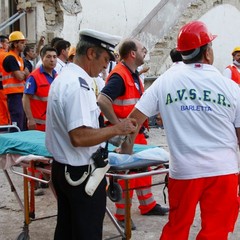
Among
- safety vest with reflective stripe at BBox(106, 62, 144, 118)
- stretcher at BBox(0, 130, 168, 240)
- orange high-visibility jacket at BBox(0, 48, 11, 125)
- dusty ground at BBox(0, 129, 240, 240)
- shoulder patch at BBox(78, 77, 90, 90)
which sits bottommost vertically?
dusty ground at BBox(0, 129, 240, 240)

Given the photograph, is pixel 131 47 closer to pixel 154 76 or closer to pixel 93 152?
pixel 93 152

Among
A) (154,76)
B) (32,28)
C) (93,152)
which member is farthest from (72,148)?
(154,76)

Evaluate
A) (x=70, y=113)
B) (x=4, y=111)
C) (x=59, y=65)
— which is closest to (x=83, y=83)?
(x=70, y=113)

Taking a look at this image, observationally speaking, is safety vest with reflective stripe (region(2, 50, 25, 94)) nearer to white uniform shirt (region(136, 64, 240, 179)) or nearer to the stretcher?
the stretcher

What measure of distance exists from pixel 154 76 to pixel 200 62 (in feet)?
29.8

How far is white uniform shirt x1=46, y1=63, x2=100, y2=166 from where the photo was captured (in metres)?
2.83

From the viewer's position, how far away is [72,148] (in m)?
2.95

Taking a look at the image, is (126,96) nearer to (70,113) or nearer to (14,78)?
(70,113)

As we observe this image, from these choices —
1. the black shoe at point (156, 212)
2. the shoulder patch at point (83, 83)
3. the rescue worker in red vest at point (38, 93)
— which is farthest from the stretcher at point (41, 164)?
the rescue worker in red vest at point (38, 93)

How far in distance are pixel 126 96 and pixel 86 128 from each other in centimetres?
204

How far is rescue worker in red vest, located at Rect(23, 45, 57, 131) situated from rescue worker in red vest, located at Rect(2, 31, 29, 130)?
1.30m

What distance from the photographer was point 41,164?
4.07 m

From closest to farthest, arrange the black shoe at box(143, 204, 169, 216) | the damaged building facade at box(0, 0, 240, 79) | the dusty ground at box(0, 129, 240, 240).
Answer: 1. the dusty ground at box(0, 129, 240, 240)
2. the black shoe at box(143, 204, 169, 216)
3. the damaged building facade at box(0, 0, 240, 79)

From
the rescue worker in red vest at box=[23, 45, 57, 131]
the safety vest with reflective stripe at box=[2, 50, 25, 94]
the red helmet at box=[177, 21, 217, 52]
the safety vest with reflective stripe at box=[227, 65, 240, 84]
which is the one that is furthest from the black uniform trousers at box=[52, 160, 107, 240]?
the safety vest with reflective stripe at box=[227, 65, 240, 84]
